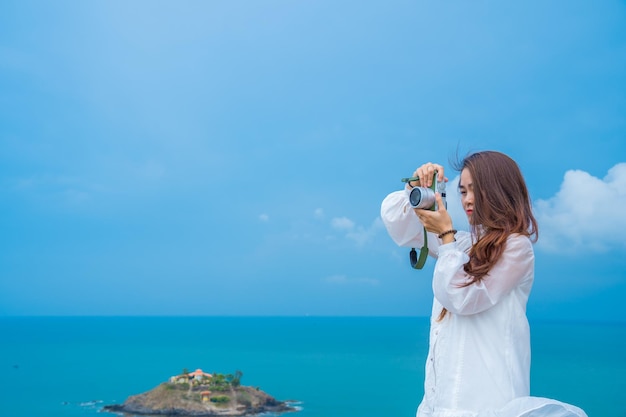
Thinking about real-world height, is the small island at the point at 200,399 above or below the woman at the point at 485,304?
above

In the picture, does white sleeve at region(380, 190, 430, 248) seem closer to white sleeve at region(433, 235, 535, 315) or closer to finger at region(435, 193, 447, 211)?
finger at region(435, 193, 447, 211)

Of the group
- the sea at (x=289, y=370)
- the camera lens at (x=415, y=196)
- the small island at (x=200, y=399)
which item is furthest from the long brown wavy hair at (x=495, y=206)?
the sea at (x=289, y=370)

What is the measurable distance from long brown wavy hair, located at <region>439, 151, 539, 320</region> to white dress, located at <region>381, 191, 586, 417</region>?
3 cm

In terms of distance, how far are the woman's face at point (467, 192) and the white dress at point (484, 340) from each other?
13cm

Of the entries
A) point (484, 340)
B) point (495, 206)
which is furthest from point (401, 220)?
point (484, 340)

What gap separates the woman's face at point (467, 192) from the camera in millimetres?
1473

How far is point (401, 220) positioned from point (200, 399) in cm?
2554

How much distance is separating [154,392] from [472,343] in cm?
2717

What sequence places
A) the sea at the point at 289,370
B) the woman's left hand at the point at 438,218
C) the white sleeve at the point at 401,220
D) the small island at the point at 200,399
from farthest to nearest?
1. the sea at the point at 289,370
2. the small island at the point at 200,399
3. the white sleeve at the point at 401,220
4. the woman's left hand at the point at 438,218

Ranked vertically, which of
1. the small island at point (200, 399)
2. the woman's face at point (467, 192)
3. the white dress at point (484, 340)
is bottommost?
the white dress at point (484, 340)

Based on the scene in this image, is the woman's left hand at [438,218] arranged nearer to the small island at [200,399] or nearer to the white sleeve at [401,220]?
the white sleeve at [401,220]

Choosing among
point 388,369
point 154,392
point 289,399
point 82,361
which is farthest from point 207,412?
point 82,361

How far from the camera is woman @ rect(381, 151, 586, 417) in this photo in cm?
133

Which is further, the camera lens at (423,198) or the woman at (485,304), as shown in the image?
the camera lens at (423,198)
